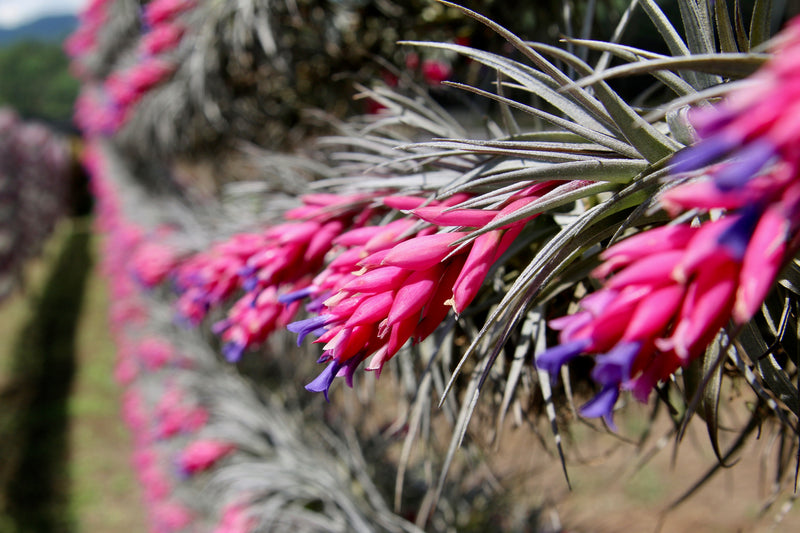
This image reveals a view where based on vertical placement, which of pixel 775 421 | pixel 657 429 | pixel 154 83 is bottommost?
pixel 657 429

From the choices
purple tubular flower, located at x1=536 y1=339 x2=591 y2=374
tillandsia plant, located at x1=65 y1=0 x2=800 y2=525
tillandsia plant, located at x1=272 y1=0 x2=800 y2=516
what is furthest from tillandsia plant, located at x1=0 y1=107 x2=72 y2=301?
purple tubular flower, located at x1=536 y1=339 x2=591 y2=374

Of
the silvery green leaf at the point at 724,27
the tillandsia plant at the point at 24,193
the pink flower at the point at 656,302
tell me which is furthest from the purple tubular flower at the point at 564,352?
the tillandsia plant at the point at 24,193

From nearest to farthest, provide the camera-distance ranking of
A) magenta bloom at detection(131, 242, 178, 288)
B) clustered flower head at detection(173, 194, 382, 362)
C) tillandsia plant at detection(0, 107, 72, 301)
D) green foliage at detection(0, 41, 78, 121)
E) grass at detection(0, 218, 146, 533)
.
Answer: clustered flower head at detection(173, 194, 382, 362) < magenta bloom at detection(131, 242, 178, 288) < grass at detection(0, 218, 146, 533) < tillandsia plant at detection(0, 107, 72, 301) < green foliage at detection(0, 41, 78, 121)

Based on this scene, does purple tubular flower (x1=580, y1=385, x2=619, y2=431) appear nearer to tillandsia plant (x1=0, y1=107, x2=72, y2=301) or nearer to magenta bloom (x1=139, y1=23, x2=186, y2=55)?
magenta bloom (x1=139, y1=23, x2=186, y2=55)

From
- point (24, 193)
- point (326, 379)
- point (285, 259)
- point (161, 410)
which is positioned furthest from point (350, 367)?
point (24, 193)

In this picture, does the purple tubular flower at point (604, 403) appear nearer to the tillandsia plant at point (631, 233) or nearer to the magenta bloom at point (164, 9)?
the tillandsia plant at point (631, 233)

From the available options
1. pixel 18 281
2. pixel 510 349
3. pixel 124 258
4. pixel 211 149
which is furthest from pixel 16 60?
pixel 510 349

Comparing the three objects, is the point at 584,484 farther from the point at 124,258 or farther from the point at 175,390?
the point at 124,258
